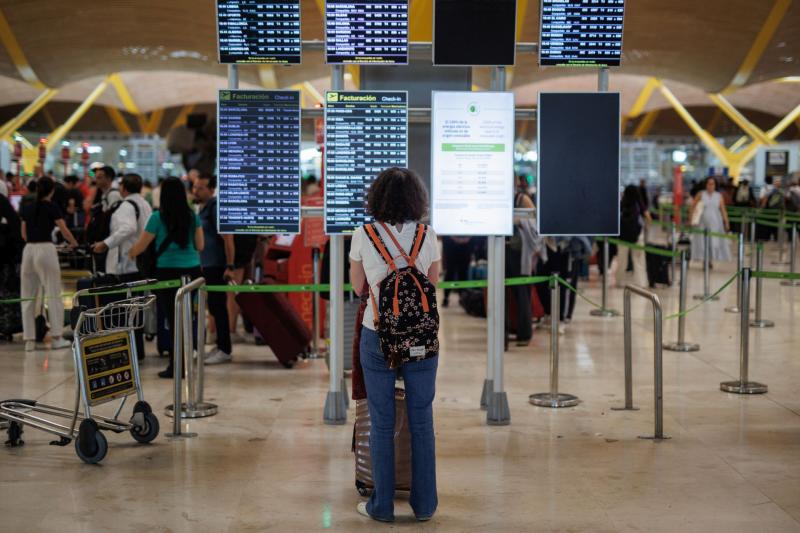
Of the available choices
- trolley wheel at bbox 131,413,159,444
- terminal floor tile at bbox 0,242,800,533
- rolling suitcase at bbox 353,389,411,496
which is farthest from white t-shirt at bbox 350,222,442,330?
trolley wheel at bbox 131,413,159,444

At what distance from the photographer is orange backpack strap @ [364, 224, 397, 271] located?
4.50 metres

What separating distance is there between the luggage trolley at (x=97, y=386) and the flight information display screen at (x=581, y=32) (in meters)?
2.97

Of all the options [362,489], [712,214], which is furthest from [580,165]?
[712,214]

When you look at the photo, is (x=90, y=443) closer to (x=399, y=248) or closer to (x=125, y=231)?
(x=399, y=248)

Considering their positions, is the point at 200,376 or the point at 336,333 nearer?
the point at 336,333

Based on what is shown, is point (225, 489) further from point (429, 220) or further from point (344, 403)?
point (429, 220)

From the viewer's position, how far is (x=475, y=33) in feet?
21.0

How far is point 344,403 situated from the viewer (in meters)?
6.77

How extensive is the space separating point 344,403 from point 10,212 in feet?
16.4

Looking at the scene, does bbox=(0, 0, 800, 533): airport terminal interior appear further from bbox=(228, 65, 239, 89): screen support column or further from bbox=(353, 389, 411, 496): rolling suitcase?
bbox=(228, 65, 239, 89): screen support column

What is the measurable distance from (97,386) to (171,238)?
2641mm

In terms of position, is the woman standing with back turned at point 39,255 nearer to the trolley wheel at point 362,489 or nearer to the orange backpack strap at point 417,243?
the trolley wheel at point 362,489

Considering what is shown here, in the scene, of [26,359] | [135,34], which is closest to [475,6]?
[26,359]

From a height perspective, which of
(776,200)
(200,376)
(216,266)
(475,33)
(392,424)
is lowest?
(200,376)
